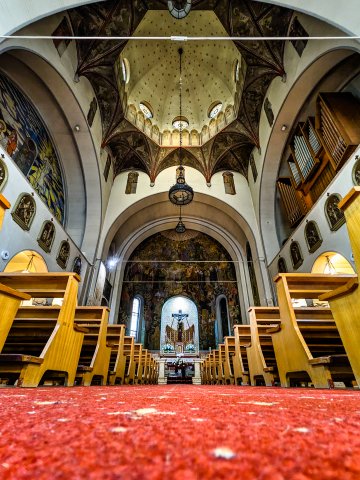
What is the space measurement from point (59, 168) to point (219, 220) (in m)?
7.78

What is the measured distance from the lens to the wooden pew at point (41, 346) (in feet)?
7.25

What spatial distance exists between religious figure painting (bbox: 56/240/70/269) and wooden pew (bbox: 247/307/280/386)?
6.17 meters

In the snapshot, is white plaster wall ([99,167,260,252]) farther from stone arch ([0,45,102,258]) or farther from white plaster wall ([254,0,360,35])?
white plaster wall ([254,0,360,35])

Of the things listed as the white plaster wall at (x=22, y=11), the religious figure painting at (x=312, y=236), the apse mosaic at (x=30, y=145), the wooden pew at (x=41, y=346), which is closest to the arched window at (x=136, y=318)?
the apse mosaic at (x=30, y=145)

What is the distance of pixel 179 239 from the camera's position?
1520 centimetres

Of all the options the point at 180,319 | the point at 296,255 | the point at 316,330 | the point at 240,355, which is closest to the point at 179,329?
the point at 180,319

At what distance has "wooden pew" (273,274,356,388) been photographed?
90.3 inches

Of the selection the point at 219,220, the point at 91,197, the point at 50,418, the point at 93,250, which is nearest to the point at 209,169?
the point at 219,220

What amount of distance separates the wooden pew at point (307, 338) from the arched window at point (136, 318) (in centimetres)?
1137

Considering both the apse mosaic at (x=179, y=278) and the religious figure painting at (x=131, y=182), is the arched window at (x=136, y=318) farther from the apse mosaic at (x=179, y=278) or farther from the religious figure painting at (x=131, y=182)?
the religious figure painting at (x=131, y=182)

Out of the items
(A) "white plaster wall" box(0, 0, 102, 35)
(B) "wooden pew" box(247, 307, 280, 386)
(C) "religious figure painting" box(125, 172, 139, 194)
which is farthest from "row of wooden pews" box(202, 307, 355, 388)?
(C) "religious figure painting" box(125, 172, 139, 194)

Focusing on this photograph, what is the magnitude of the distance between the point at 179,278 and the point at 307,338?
11848 mm

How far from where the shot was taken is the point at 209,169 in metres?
12.1

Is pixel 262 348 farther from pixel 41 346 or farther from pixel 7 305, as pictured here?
pixel 7 305
